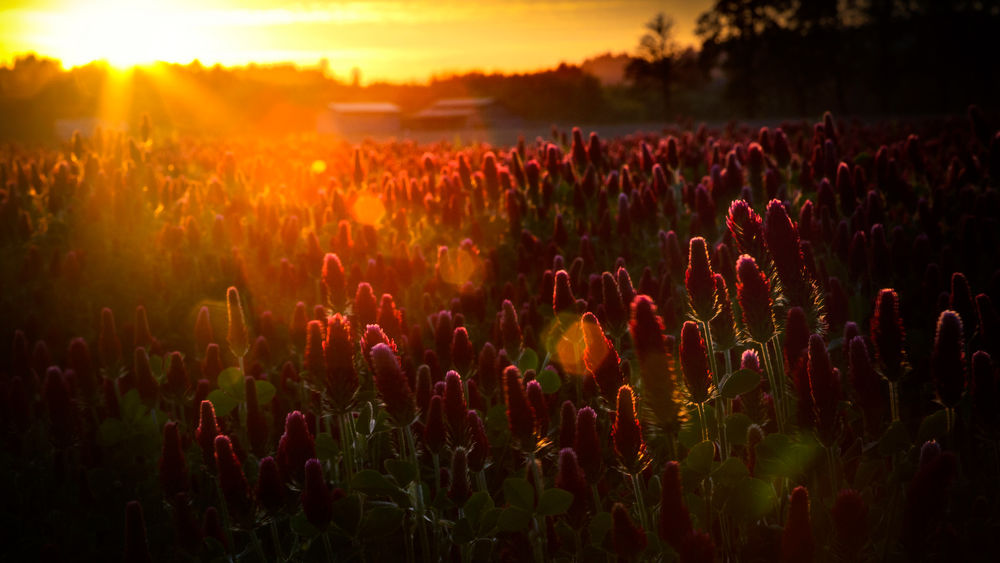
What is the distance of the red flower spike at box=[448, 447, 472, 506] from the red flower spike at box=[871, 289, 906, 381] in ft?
4.22

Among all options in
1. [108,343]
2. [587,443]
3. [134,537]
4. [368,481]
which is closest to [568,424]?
[587,443]

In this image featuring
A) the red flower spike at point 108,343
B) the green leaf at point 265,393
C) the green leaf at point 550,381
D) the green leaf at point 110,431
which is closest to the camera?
the green leaf at point 550,381

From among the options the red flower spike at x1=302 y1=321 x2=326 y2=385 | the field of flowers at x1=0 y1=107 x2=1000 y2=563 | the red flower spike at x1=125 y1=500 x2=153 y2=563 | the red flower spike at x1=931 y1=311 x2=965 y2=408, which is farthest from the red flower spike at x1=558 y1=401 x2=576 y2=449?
the red flower spike at x1=125 y1=500 x2=153 y2=563

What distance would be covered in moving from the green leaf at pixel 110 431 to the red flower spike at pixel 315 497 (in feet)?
6.20

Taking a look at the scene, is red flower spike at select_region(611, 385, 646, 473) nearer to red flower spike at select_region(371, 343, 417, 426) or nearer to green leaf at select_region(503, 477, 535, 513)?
green leaf at select_region(503, 477, 535, 513)

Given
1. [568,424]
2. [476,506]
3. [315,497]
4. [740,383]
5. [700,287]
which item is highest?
[700,287]

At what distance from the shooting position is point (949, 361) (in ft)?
7.33

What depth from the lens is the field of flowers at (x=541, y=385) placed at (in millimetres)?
2371

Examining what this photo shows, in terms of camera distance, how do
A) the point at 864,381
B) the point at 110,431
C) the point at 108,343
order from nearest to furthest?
the point at 864,381, the point at 110,431, the point at 108,343

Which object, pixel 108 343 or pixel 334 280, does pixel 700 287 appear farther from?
pixel 108 343

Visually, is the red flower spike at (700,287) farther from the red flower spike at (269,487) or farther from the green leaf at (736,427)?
the red flower spike at (269,487)

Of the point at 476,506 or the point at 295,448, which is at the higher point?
the point at 295,448

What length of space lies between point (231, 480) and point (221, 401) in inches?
46.5

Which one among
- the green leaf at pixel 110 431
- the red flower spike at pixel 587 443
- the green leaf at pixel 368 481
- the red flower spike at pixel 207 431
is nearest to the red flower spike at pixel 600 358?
the red flower spike at pixel 587 443
